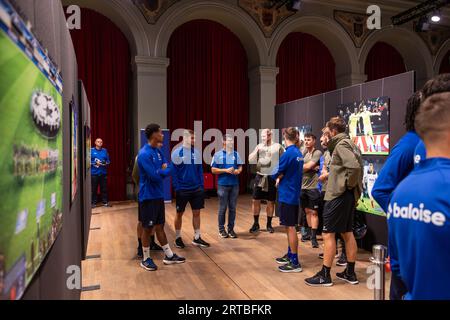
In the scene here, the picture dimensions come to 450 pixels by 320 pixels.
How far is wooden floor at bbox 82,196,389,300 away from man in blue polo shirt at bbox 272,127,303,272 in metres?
0.18

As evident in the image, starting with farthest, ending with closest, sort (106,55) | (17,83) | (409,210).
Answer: (106,55), (409,210), (17,83)

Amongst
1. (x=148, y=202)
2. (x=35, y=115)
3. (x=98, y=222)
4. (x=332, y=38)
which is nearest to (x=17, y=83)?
(x=35, y=115)

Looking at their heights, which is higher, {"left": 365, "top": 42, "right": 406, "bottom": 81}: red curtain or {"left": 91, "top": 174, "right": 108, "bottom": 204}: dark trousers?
{"left": 365, "top": 42, "right": 406, "bottom": 81}: red curtain

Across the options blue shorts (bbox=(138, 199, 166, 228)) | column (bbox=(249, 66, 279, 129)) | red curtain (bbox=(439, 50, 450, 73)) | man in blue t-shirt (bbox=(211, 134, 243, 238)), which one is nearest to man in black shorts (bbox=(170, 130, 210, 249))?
man in blue t-shirt (bbox=(211, 134, 243, 238))

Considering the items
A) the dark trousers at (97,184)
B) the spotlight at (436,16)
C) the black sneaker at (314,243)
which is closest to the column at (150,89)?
the dark trousers at (97,184)

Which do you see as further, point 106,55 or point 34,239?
point 106,55

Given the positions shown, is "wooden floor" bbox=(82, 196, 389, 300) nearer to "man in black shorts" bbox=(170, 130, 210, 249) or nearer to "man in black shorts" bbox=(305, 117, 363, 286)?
"man in black shorts" bbox=(305, 117, 363, 286)

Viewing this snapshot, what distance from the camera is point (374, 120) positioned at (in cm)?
488

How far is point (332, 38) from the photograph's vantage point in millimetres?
11539

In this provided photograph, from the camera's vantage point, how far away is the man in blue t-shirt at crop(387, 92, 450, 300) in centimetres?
113
